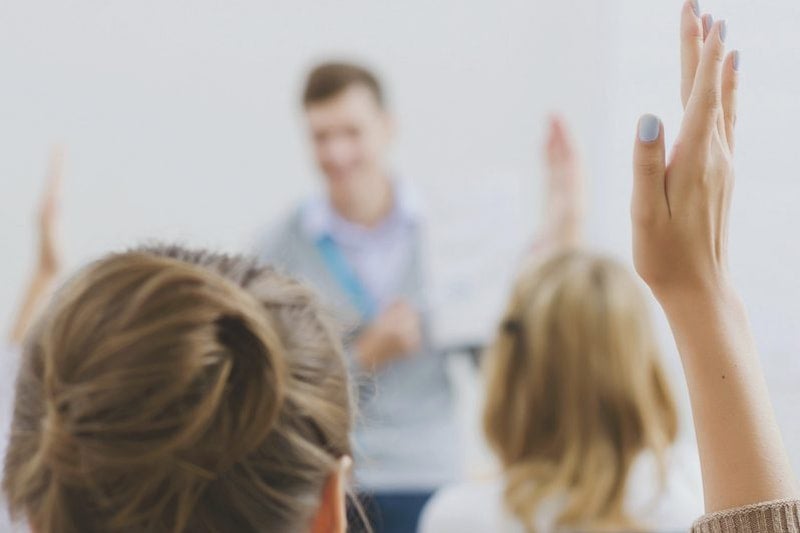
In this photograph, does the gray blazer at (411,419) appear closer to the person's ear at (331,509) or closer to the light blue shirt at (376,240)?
the light blue shirt at (376,240)

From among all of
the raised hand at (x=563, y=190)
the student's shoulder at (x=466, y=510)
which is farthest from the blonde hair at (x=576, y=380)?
the raised hand at (x=563, y=190)

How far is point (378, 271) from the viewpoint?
233 centimetres

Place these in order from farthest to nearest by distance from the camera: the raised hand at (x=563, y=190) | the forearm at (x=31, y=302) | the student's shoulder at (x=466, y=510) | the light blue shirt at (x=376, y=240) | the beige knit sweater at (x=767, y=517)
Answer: the light blue shirt at (x=376, y=240)
the raised hand at (x=563, y=190)
the forearm at (x=31, y=302)
the student's shoulder at (x=466, y=510)
the beige knit sweater at (x=767, y=517)

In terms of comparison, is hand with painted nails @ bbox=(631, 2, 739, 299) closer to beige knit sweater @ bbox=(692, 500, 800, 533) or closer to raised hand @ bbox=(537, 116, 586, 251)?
beige knit sweater @ bbox=(692, 500, 800, 533)

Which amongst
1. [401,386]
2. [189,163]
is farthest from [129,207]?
[401,386]

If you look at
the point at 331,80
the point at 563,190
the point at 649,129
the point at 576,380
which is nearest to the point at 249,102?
the point at 331,80

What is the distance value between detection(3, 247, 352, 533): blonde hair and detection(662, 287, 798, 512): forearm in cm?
25

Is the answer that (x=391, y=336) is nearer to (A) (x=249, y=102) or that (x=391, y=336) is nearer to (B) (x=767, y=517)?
(A) (x=249, y=102)

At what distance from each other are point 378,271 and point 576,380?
902 mm

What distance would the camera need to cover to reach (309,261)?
2312mm

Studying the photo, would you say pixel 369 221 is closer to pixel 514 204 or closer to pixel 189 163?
pixel 514 204

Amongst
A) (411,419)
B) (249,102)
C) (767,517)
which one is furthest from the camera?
(249,102)

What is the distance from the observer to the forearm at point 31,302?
1704mm

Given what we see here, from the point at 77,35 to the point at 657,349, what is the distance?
1.69 m
